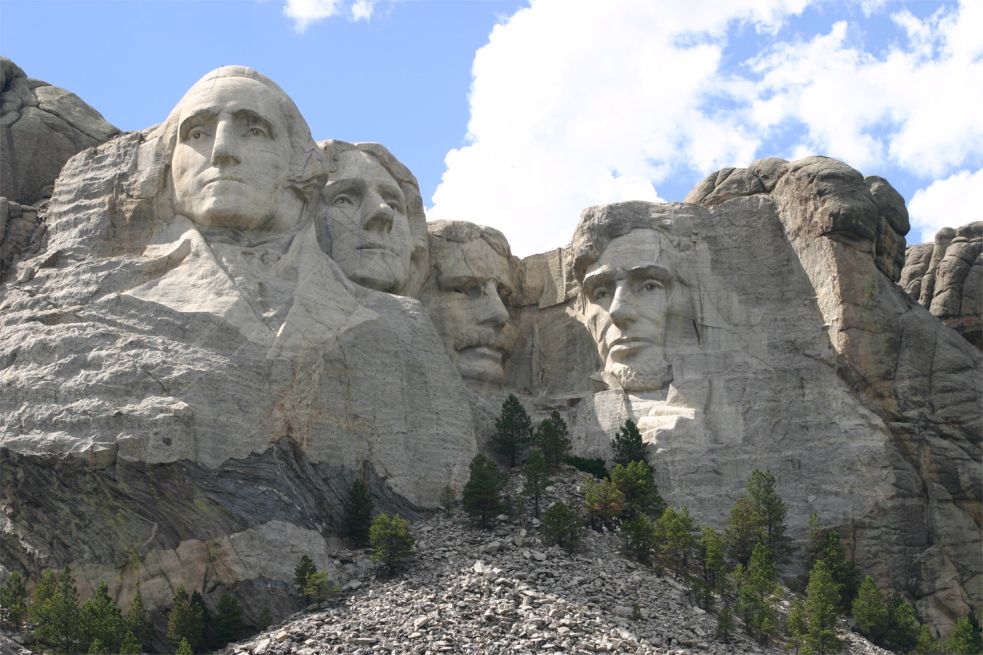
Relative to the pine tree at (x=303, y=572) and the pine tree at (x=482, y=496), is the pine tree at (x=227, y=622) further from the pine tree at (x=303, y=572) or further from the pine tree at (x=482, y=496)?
the pine tree at (x=482, y=496)

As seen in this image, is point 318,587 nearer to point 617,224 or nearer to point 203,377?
point 203,377

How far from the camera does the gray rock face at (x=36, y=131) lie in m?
41.2

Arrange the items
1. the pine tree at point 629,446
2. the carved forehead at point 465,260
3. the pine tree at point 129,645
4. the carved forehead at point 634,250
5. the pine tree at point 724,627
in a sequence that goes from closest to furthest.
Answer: the pine tree at point 129,645, the pine tree at point 724,627, the pine tree at point 629,446, the carved forehead at point 634,250, the carved forehead at point 465,260

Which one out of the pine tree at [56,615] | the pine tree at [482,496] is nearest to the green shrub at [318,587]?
the pine tree at [482,496]

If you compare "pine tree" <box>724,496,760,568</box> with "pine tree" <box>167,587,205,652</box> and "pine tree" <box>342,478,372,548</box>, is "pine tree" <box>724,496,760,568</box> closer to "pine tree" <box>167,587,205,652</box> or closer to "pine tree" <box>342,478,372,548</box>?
"pine tree" <box>342,478,372,548</box>

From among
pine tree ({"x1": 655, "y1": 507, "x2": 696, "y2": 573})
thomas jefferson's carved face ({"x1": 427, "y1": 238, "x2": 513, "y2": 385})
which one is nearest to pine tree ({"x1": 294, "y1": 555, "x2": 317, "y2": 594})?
pine tree ({"x1": 655, "y1": 507, "x2": 696, "y2": 573})

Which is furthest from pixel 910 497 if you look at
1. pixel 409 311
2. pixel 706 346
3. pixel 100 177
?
pixel 100 177

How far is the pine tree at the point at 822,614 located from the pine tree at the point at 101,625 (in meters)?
9.74

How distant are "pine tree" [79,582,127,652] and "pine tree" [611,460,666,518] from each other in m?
8.63

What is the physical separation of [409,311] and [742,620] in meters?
7.66

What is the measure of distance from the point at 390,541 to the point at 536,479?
10.1 ft

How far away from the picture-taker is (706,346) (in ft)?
132

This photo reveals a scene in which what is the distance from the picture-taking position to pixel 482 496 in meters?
36.2

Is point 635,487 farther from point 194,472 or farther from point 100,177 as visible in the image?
point 100,177
